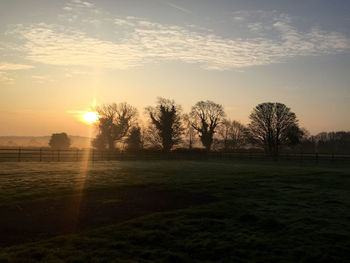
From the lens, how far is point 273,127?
57812 millimetres

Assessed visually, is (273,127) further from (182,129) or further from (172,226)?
(172,226)

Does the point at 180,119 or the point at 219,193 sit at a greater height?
the point at 180,119

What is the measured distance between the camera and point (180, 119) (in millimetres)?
62625

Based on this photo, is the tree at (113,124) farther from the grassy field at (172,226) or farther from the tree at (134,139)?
the grassy field at (172,226)

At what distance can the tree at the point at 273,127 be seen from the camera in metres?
A: 56.5

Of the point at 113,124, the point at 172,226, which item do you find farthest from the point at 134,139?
the point at 172,226

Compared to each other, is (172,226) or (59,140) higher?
(59,140)

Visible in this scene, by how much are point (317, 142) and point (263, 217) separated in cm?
11373

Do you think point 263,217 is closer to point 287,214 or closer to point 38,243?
point 287,214

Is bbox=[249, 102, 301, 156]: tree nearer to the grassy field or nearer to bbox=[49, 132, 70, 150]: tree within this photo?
the grassy field

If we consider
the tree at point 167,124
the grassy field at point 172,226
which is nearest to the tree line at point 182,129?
the tree at point 167,124

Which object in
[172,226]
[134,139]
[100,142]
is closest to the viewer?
[172,226]

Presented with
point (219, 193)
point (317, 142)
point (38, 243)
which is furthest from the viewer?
point (317, 142)

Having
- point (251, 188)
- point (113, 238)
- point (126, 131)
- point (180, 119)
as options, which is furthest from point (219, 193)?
point (126, 131)
